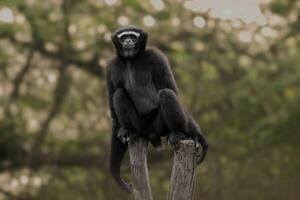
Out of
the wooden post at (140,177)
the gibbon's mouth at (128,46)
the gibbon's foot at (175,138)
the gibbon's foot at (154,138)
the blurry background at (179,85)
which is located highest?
the blurry background at (179,85)

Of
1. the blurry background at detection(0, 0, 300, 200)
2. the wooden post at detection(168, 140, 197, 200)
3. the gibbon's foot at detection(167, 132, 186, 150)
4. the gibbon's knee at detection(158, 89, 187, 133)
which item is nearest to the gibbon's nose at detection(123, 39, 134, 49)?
the gibbon's knee at detection(158, 89, 187, 133)

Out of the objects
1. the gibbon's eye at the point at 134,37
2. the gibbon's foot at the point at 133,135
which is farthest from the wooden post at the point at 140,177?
the gibbon's eye at the point at 134,37

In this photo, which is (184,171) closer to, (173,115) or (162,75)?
(173,115)

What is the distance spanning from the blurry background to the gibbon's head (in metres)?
7.08

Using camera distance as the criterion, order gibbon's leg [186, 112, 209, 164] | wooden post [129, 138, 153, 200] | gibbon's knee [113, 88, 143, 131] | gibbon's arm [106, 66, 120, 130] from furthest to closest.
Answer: gibbon's arm [106, 66, 120, 130] → gibbon's knee [113, 88, 143, 131] → gibbon's leg [186, 112, 209, 164] → wooden post [129, 138, 153, 200]

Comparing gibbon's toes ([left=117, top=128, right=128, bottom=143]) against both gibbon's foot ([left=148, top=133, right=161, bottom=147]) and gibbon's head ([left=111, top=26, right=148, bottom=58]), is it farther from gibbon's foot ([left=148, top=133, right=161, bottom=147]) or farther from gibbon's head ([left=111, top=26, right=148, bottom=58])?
gibbon's head ([left=111, top=26, right=148, bottom=58])

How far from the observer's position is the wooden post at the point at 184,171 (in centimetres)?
691

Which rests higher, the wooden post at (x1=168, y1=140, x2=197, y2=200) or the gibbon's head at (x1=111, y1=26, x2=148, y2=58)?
the gibbon's head at (x1=111, y1=26, x2=148, y2=58)

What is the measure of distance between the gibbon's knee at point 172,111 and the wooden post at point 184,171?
202mm

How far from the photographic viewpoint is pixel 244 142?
17.2 metres

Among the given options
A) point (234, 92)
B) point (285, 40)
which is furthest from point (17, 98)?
point (285, 40)

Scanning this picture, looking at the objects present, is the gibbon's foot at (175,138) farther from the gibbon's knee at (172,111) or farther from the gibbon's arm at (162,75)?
the gibbon's arm at (162,75)

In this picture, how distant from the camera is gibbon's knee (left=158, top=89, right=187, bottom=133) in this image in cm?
707

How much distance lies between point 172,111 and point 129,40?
88cm
